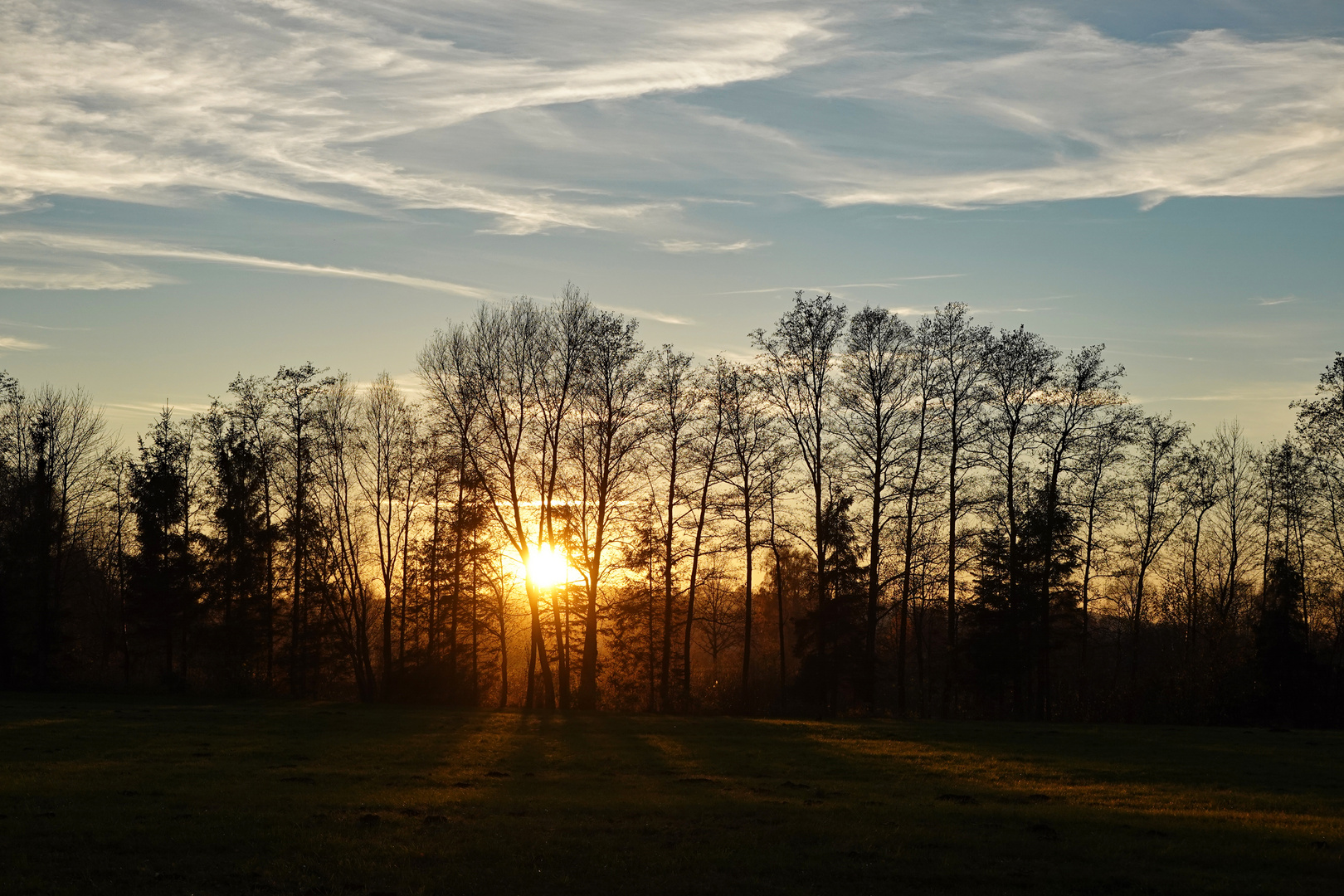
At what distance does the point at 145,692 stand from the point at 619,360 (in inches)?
1195

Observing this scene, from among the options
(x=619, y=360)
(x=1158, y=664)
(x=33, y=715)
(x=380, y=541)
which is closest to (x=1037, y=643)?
(x=1158, y=664)

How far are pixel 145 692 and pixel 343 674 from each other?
36.6 feet

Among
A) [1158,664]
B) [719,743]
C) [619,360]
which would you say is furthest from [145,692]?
[1158,664]

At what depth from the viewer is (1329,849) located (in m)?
13.6

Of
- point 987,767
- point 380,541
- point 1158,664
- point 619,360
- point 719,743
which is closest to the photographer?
point 987,767

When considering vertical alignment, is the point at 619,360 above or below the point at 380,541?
above

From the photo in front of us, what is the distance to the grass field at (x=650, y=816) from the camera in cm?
1236

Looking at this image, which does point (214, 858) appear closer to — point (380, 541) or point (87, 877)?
point (87, 877)

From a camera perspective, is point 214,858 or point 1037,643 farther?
point 1037,643

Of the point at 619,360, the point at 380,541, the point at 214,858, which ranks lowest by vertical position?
the point at 214,858

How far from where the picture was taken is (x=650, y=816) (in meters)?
16.5

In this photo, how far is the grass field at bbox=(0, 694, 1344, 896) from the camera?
1236cm

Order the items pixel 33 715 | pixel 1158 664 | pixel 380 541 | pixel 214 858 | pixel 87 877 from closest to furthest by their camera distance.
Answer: pixel 87 877 < pixel 214 858 < pixel 33 715 < pixel 1158 664 < pixel 380 541

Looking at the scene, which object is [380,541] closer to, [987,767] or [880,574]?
[880,574]
